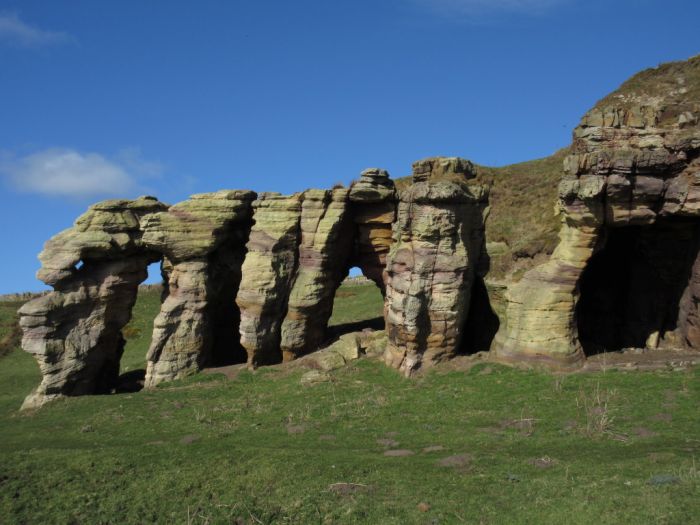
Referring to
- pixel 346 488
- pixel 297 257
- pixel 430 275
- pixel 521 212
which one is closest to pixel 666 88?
pixel 521 212

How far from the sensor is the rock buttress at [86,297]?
3947cm

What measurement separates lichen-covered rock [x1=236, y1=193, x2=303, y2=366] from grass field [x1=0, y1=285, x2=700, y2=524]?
4531 mm

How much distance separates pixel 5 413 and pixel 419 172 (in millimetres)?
31077

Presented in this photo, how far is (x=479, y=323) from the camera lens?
38.5 metres

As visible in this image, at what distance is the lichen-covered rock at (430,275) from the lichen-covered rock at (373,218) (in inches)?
145

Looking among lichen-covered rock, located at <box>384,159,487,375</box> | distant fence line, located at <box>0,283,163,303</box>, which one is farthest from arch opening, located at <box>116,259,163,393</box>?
lichen-covered rock, located at <box>384,159,487,375</box>

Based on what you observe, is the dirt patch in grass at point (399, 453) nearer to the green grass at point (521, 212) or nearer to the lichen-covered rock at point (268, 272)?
the green grass at point (521, 212)

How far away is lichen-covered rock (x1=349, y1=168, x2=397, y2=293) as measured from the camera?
3881 cm

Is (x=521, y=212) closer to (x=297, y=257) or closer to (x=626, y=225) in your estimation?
(x=626, y=225)

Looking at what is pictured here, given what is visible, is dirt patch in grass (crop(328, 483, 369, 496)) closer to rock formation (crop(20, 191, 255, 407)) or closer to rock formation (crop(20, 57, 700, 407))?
rock formation (crop(20, 57, 700, 407))

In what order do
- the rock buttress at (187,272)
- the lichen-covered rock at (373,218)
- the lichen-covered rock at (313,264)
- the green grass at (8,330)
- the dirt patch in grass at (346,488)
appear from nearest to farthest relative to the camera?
the dirt patch in grass at (346,488) < the lichen-covered rock at (373,218) < the lichen-covered rock at (313,264) < the rock buttress at (187,272) < the green grass at (8,330)

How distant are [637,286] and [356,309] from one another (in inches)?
1244

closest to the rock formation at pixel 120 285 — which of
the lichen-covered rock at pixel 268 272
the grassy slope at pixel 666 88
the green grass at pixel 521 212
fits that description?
the lichen-covered rock at pixel 268 272

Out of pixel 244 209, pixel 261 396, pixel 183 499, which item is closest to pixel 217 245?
pixel 244 209
